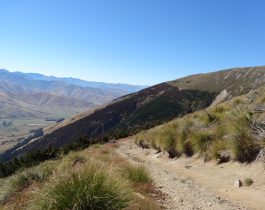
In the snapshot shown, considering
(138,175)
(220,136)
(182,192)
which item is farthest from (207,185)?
(220,136)

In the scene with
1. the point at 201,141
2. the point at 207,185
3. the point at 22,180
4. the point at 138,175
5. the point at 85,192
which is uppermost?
the point at 85,192

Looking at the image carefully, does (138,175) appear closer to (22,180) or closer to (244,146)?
(244,146)

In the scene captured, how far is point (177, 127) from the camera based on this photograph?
64.8 feet

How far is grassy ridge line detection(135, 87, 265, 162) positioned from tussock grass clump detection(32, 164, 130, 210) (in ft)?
21.8

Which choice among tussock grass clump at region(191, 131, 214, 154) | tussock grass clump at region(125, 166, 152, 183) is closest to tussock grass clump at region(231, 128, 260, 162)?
tussock grass clump at region(191, 131, 214, 154)

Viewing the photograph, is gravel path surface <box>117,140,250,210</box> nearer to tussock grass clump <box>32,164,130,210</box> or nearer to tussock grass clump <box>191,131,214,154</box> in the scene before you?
tussock grass clump <box>191,131,214,154</box>

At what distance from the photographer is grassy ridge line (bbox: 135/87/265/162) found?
1323cm

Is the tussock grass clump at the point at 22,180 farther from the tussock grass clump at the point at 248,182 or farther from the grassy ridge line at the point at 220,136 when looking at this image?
the tussock grass clump at the point at 248,182

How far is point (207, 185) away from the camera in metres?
12.4

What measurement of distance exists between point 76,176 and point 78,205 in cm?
66

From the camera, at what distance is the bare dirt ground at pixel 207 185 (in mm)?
9864

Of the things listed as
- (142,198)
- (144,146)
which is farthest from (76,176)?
(144,146)

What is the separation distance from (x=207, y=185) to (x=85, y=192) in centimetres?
619

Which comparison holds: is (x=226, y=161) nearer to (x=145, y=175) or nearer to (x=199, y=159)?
(x=199, y=159)
